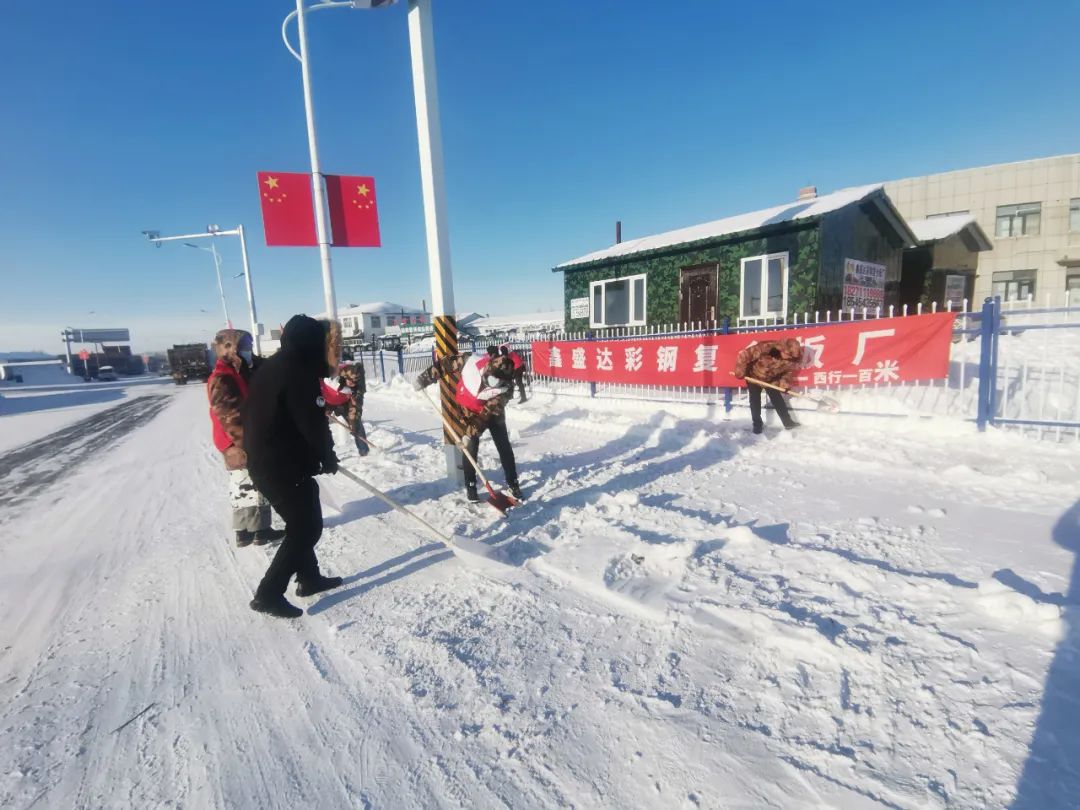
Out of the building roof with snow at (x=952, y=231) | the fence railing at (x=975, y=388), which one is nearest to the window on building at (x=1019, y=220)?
the building roof with snow at (x=952, y=231)

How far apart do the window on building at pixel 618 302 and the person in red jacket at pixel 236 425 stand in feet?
37.1

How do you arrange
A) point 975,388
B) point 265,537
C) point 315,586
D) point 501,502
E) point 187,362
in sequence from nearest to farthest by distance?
1. point 315,586
2. point 265,537
3. point 501,502
4. point 975,388
5. point 187,362

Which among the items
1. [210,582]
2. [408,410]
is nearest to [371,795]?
[210,582]

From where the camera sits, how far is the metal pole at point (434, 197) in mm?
4551

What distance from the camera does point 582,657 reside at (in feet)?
7.39

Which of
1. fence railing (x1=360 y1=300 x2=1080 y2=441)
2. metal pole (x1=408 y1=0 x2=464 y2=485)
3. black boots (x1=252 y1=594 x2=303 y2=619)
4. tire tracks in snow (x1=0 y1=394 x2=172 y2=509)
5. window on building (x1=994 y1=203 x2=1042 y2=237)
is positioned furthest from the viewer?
window on building (x1=994 y1=203 x2=1042 y2=237)

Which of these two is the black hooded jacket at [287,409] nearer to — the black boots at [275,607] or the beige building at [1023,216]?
the black boots at [275,607]

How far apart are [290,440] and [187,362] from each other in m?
33.8

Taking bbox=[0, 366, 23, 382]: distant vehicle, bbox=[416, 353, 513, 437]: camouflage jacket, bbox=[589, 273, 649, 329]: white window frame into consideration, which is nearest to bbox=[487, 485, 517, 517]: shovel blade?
bbox=[416, 353, 513, 437]: camouflage jacket

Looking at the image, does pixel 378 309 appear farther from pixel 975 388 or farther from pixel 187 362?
pixel 975 388

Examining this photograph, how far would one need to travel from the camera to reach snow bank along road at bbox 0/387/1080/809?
1663 mm

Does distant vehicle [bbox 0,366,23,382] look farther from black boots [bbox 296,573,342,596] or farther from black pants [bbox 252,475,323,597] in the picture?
black pants [bbox 252,475,323,597]

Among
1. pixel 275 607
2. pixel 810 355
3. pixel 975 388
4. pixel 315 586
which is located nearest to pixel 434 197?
pixel 315 586

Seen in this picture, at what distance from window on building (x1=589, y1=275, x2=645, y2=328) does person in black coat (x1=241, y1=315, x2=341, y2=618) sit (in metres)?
11.7
